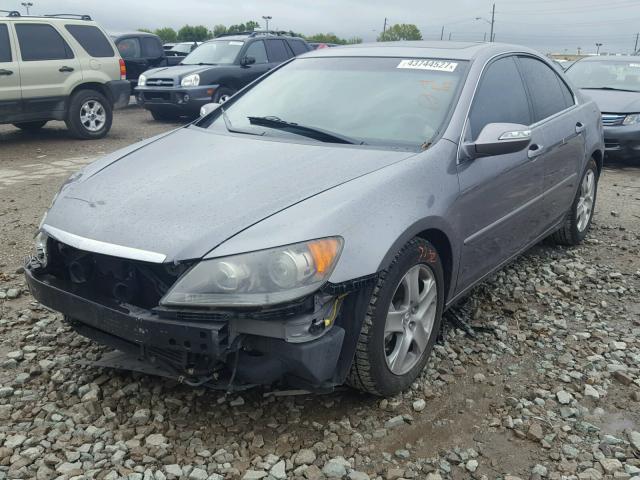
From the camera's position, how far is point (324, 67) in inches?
160

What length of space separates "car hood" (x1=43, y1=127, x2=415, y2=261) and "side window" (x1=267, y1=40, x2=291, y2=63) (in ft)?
34.6

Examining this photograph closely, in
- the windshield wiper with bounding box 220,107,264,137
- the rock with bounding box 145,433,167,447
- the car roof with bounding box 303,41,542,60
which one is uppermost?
the car roof with bounding box 303,41,542,60

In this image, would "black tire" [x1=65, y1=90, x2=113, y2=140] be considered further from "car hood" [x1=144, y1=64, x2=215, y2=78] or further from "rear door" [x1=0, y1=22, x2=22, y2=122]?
"car hood" [x1=144, y1=64, x2=215, y2=78]

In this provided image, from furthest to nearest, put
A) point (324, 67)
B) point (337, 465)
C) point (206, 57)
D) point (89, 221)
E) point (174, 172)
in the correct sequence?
point (206, 57) → point (324, 67) → point (174, 172) → point (89, 221) → point (337, 465)

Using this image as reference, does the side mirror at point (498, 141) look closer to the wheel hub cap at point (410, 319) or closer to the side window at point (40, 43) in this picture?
the wheel hub cap at point (410, 319)

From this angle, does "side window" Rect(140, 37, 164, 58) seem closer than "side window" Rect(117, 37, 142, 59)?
No

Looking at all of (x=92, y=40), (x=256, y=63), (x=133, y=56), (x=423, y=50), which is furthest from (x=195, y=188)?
(x=133, y=56)

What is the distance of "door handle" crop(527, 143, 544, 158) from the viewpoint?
3.97 metres

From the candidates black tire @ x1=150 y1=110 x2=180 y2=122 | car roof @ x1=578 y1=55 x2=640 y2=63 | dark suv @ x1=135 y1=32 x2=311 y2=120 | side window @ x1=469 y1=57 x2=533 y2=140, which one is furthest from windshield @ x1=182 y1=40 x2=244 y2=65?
side window @ x1=469 y1=57 x2=533 y2=140

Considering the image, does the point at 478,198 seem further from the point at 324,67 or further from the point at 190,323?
the point at 190,323

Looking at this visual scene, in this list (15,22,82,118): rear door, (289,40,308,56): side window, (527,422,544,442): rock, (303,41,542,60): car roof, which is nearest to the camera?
(527,422,544,442): rock

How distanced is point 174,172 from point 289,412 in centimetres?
127

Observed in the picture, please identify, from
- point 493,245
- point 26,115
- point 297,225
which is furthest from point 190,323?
point 26,115

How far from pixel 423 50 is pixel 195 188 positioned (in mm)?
1839
